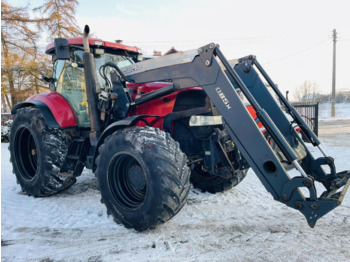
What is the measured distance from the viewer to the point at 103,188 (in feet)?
10.7

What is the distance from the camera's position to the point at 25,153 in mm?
5086

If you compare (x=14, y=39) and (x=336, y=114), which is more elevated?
(x=14, y=39)

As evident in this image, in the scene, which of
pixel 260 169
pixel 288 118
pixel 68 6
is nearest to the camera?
pixel 260 169

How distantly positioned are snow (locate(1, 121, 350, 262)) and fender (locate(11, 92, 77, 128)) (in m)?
1.26

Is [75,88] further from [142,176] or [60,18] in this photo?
[60,18]

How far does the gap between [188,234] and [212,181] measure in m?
1.52

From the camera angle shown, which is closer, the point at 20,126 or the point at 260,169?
the point at 260,169

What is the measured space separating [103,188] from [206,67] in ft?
6.13

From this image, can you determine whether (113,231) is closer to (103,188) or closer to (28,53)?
(103,188)

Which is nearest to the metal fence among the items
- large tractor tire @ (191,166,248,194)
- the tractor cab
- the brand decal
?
large tractor tire @ (191,166,248,194)

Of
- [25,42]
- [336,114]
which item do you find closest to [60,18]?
[25,42]

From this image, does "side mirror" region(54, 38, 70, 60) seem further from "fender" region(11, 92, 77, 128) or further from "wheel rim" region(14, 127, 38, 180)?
"wheel rim" region(14, 127, 38, 180)

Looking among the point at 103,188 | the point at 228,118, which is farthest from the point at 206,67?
the point at 103,188

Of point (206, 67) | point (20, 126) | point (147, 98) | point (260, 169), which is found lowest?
point (260, 169)
